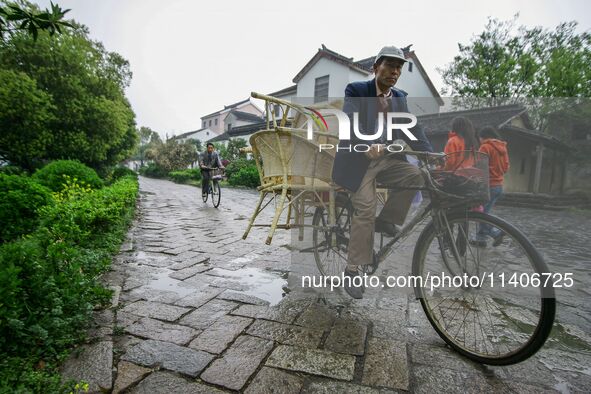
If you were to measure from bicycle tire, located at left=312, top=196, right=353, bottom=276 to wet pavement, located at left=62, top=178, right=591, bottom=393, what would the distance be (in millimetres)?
323

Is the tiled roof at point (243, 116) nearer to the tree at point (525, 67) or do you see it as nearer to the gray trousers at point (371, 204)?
the tree at point (525, 67)

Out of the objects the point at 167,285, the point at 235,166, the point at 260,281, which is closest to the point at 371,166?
the point at 260,281

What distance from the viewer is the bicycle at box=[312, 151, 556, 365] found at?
66.4 inches

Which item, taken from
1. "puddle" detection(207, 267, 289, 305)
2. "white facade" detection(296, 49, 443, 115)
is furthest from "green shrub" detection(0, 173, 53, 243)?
"white facade" detection(296, 49, 443, 115)

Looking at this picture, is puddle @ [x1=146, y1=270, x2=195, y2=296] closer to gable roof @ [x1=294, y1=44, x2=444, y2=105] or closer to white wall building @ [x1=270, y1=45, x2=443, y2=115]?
white wall building @ [x1=270, y1=45, x2=443, y2=115]

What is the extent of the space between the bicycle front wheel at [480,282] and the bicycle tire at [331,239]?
829mm

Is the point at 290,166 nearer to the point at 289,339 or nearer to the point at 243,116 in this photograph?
the point at 289,339

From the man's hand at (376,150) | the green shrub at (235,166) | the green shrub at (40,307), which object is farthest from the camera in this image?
the green shrub at (235,166)

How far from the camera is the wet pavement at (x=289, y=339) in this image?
165 cm

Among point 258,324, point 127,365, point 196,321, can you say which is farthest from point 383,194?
point 127,365

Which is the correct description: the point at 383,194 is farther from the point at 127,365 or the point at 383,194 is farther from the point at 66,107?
the point at 66,107

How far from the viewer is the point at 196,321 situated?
2.31 meters

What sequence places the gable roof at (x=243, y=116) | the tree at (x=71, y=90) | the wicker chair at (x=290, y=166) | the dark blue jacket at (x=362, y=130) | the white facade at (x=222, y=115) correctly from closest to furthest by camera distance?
the dark blue jacket at (x=362, y=130)
the wicker chair at (x=290, y=166)
the tree at (x=71, y=90)
the gable roof at (x=243, y=116)
the white facade at (x=222, y=115)

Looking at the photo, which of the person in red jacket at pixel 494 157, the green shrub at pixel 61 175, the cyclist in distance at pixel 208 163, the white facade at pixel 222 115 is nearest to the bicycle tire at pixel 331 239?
the person in red jacket at pixel 494 157
